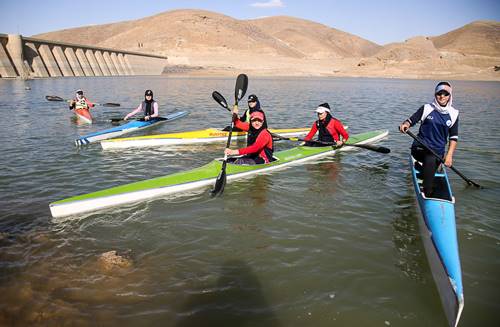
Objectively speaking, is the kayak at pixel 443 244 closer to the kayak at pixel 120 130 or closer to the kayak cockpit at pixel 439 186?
the kayak cockpit at pixel 439 186

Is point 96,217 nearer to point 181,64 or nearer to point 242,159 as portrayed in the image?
Answer: point 242,159

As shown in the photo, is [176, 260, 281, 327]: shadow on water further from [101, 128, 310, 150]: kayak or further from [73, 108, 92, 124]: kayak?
[73, 108, 92, 124]: kayak

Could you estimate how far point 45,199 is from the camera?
6.61 metres

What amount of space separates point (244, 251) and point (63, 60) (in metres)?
63.5

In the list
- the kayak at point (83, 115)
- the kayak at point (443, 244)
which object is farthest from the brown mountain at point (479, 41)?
the kayak at point (443, 244)

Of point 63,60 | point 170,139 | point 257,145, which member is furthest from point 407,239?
point 63,60

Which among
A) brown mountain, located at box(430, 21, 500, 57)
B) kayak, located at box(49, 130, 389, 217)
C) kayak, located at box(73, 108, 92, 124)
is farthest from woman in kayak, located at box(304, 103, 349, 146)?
brown mountain, located at box(430, 21, 500, 57)

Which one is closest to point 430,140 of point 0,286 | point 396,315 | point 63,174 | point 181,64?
A: point 396,315

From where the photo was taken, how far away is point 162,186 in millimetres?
6707

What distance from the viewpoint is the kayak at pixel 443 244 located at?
3.46 metres

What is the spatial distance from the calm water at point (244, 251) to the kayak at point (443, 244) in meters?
0.21

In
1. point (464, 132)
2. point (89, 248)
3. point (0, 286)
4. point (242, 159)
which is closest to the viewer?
point (0, 286)

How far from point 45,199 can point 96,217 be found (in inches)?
60.0

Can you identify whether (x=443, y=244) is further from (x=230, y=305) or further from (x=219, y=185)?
(x=219, y=185)
